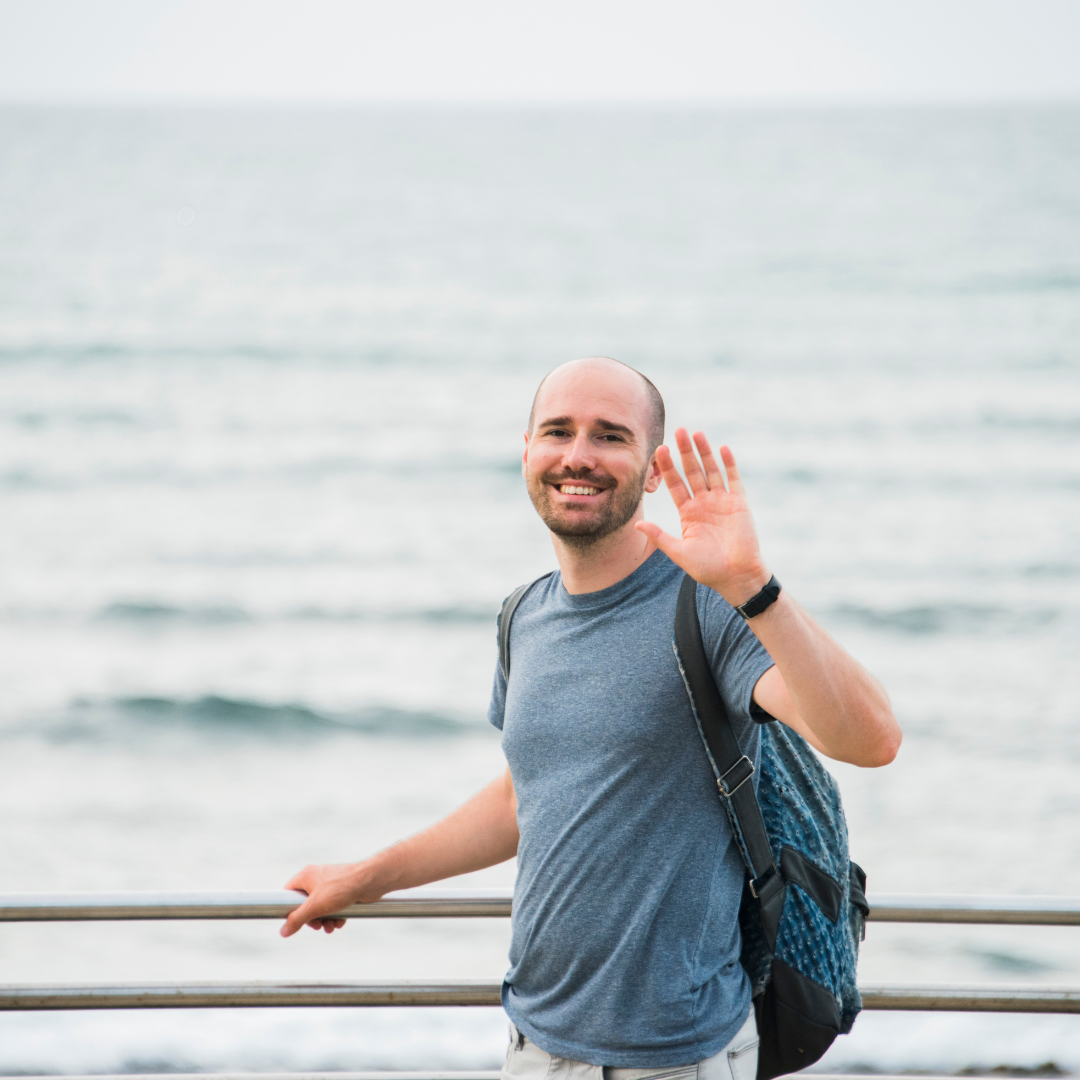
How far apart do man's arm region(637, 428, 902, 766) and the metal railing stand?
52 cm

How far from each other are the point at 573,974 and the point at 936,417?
2162 cm

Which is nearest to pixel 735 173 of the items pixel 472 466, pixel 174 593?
pixel 472 466

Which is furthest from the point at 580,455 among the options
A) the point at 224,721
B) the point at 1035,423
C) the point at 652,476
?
the point at 1035,423

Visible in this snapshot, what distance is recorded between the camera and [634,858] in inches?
60.9

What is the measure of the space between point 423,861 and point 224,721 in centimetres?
925

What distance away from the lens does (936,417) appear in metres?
21.7

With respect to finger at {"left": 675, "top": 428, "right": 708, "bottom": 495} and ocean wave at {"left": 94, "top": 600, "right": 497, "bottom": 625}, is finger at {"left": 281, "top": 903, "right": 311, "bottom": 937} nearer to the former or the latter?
finger at {"left": 675, "top": 428, "right": 708, "bottom": 495}

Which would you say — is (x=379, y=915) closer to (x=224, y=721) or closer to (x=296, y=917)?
(x=296, y=917)

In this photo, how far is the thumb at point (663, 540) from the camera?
4.87ft

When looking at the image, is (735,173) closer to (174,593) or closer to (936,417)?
(936,417)

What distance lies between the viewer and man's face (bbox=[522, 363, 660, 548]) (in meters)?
1.70

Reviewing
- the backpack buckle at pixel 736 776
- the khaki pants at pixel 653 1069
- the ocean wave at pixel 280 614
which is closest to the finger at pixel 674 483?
the backpack buckle at pixel 736 776

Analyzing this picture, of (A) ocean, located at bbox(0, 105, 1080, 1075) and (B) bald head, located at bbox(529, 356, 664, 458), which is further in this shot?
(A) ocean, located at bbox(0, 105, 1080, 1075)

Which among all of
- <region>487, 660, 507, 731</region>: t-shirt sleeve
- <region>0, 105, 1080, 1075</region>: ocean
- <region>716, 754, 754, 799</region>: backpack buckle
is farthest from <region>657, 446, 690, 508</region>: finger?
<region>0, 105, 1080, 1075</region>: ocean
